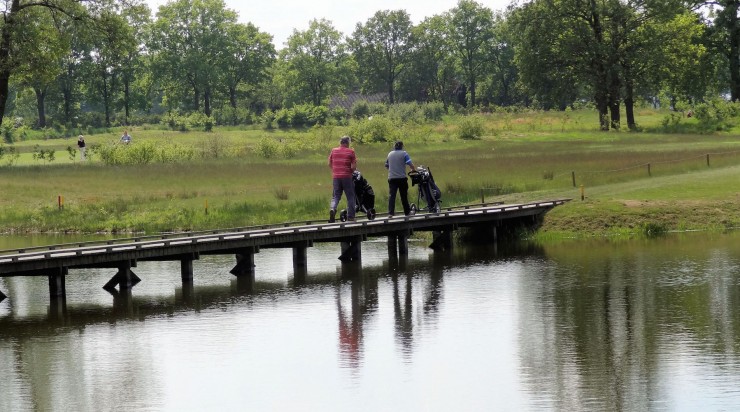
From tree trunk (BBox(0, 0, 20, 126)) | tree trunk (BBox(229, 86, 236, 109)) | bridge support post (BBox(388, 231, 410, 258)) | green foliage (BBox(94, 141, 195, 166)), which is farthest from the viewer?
tree trunk (BBox(229, 86, 236, 109))

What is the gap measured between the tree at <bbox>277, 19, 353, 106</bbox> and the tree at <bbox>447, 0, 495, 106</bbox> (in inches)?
456

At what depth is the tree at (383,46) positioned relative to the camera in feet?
472

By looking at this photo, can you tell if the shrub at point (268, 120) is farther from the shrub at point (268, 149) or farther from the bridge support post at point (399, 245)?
the bridge support post at point (399, 245)

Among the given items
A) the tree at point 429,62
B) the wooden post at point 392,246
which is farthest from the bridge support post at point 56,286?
the tree at point 429,62

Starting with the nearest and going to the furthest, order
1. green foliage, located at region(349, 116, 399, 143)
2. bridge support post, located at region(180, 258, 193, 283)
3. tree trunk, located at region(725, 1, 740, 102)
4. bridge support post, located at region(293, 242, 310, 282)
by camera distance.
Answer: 1. bridge support post, located at region(180, 258, 193, 283)
2. bridge support post, located at region(293, 242, 310, 282)
3. green foliage, located at region(349, 116, 399, 143)
4. tree trunk, located at region(725, 1, 740, 102)

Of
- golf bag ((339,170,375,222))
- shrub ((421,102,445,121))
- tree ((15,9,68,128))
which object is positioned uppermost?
tree ((15,9,68,128))

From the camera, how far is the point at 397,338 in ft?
83.7

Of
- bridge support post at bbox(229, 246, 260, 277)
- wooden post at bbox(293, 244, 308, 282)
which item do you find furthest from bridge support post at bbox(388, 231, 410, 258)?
bridge support post at bbox(229, 246, 260, 277)

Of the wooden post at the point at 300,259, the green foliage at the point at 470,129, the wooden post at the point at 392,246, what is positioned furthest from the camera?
the green foliage at the point at 470,129

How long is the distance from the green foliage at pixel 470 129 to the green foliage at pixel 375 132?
159 inches

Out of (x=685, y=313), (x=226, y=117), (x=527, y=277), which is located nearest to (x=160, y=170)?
(x=527, y=277)

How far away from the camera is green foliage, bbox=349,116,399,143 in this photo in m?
72.4

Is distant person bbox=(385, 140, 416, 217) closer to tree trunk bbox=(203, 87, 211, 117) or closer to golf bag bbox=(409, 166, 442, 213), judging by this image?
golf bag bbox=(409, 166, 442, 213)

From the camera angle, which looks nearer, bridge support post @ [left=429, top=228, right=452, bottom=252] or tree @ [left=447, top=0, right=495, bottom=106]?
bridge support post @ [left=429, top=228, right=452, bottom=252]
